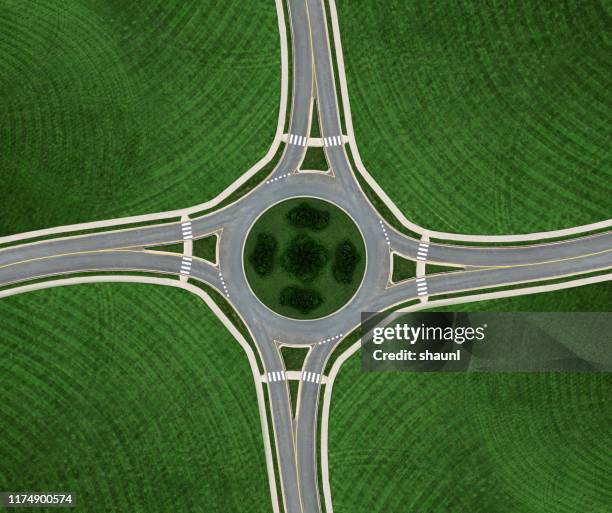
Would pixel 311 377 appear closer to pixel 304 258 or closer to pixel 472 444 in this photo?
pixel 304 258

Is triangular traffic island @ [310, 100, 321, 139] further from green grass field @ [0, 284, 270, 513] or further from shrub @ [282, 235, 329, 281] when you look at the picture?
green grass field @ [0, 284, 270, 513]

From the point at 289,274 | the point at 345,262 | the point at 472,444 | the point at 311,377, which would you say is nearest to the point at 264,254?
the point at 289,274

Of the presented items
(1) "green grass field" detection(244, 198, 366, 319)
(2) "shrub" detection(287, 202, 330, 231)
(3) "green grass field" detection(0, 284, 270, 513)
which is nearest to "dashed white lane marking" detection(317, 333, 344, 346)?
(1) "green grass field" detection(244, 198, 366, 319)

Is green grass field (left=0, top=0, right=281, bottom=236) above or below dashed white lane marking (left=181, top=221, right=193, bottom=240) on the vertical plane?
above

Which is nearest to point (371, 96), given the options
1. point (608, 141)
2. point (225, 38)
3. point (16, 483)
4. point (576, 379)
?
point (225, 38)

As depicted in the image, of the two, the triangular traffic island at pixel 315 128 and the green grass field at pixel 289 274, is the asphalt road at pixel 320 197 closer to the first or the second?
the triangular traffic island at pixel 315 128

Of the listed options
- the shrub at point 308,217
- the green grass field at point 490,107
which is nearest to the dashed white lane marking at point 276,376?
the shrub at point 308,217
